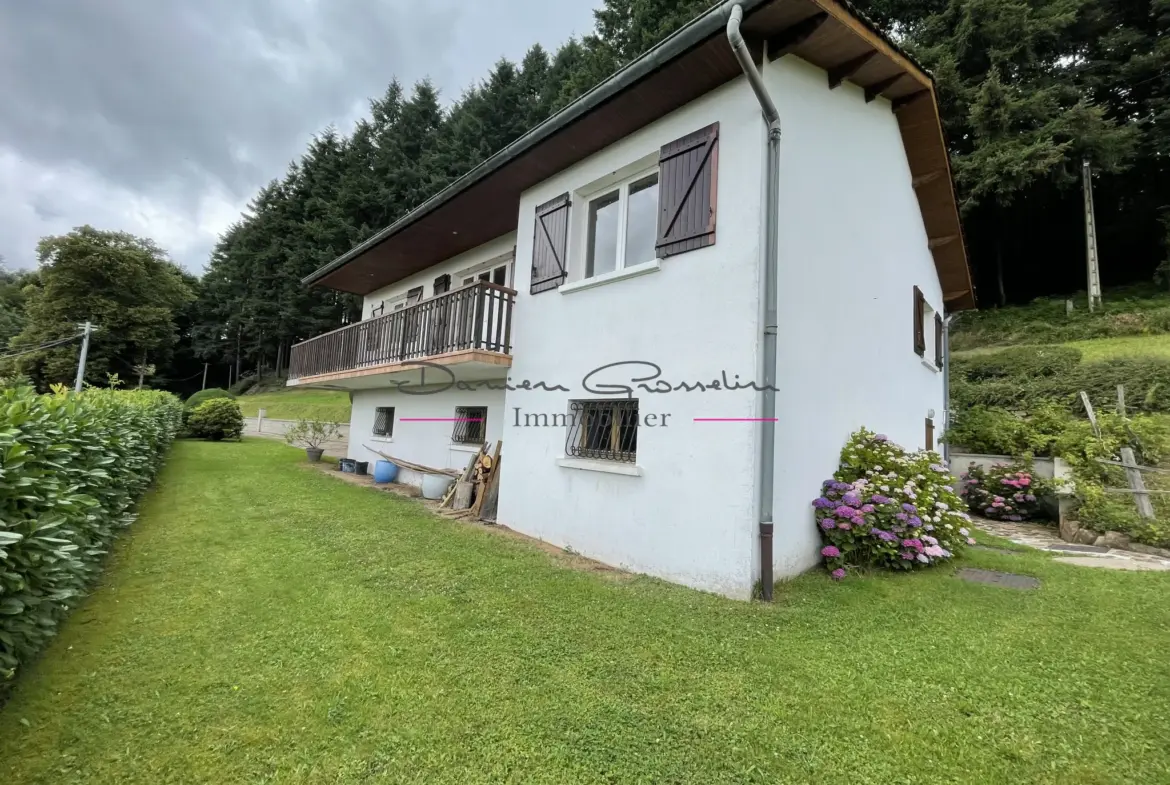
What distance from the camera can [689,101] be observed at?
5461 millimetres

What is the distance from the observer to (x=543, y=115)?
29.2 metres

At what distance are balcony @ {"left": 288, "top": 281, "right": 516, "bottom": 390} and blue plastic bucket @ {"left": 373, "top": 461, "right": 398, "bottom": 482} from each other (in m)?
1.90

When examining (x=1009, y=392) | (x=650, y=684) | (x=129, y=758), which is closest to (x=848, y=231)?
(x=650, y=684)

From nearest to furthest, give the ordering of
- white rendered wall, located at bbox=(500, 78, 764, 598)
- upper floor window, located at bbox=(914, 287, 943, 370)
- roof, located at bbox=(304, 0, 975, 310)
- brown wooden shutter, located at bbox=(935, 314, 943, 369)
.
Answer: white rendered wall, located at bbox=(500, 78, 764, 598), roof, located at bbox=(304, 0, 975, 310), upper floor window, located at bbox=(914, 287, 943, 370), brown wooden shutter, located at bbox=(935, 314, 943, 369)

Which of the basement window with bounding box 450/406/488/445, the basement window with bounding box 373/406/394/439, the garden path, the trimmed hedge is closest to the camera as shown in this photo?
the garden path

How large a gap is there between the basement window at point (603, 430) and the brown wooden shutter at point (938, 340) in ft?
26.8

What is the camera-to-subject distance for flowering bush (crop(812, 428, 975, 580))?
514 cm

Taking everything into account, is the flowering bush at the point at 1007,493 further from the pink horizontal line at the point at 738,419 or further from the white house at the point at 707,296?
the pink horizontal line at the point at 738,419

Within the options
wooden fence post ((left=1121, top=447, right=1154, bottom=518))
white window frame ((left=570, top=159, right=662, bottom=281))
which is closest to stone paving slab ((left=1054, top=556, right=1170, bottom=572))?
wooden fence post ((left=1121, top=447, right=1154, bottom=518))

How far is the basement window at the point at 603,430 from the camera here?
5793 millimetres

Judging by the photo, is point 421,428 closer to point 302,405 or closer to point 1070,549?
point 1070,549

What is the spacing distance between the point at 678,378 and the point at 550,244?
116 inches

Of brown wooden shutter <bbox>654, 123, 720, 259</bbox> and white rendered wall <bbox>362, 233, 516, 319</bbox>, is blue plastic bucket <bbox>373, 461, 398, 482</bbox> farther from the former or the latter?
brown wooden shutter <bbox>654, 123, 720, 259</bbox>

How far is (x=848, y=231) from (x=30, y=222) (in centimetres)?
14475
